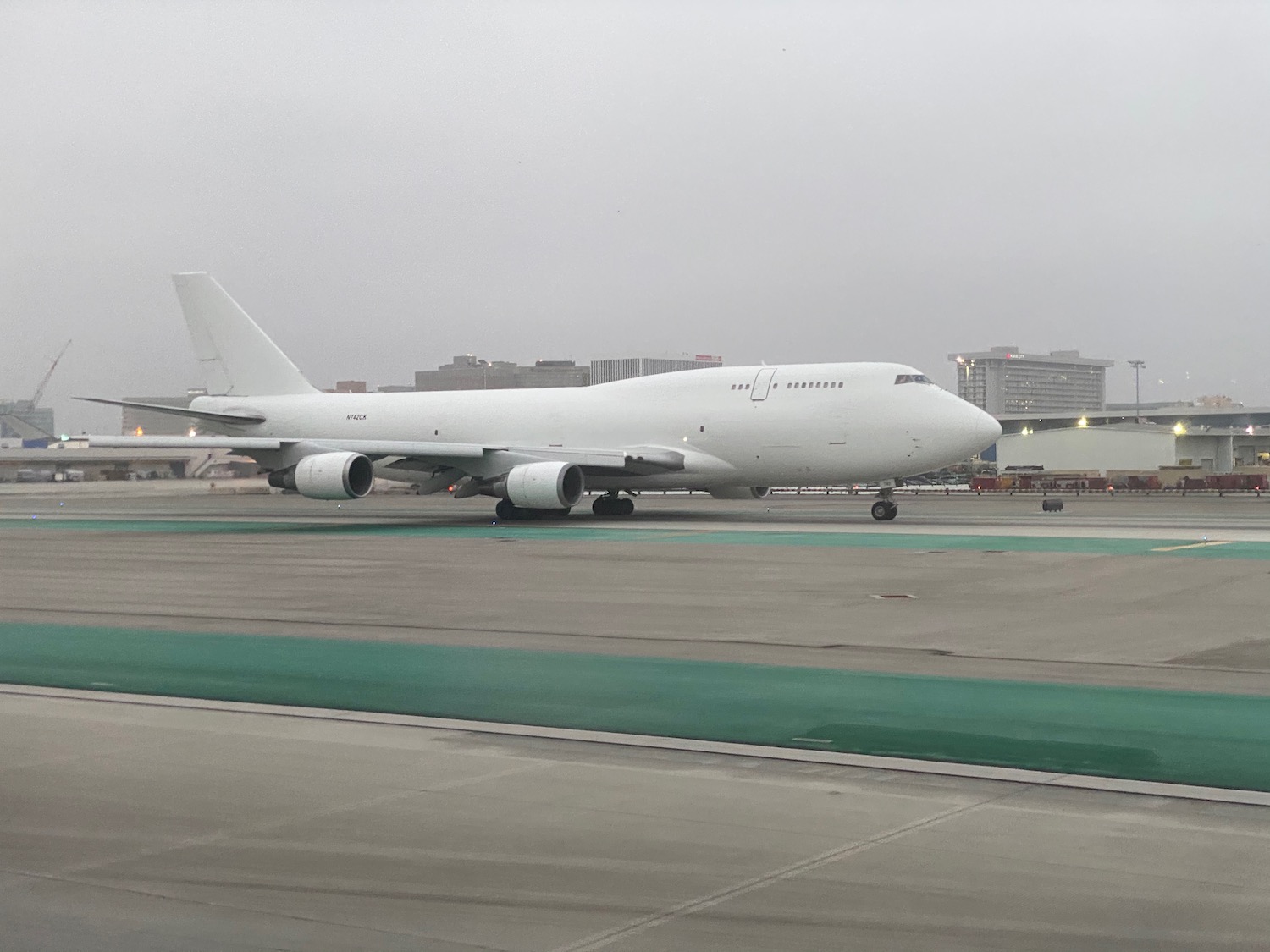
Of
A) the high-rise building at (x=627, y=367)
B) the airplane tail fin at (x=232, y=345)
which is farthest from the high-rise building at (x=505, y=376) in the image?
the airplane tail fin at (x=232, y=345)

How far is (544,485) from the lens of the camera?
111 ft

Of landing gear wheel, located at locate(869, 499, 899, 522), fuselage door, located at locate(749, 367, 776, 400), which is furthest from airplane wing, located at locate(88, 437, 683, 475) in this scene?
landing gear wheel, located at locate(869, 499, 899, 522)

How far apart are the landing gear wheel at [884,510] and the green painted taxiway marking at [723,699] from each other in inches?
856

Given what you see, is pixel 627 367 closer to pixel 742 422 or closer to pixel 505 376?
pixel 505 376

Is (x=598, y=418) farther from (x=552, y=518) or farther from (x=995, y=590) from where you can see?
(x=995, y=590)

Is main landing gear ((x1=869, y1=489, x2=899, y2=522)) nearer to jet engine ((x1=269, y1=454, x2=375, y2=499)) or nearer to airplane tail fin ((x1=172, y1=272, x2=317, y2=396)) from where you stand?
jet engine ((x1=269, y1=454, x2=375, y2=499))

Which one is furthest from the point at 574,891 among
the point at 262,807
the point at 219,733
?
the point at 219,733

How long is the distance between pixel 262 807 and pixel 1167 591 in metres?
13.6

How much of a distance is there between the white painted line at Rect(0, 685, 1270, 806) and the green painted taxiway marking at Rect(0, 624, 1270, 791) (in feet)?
0.56

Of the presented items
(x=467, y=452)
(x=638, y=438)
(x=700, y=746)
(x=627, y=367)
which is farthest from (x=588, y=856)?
(x=627, y=367)

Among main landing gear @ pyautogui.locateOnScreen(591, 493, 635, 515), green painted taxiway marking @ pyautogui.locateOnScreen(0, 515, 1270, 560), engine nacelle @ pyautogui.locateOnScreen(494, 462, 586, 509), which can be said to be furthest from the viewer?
main landing gear @ pyautogui.locateOnScreen(591, 493, 635, 515)

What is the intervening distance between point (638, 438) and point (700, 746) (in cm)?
2811

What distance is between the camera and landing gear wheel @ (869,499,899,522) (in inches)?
1315

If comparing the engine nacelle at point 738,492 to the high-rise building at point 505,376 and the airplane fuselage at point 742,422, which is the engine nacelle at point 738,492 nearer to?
the airplane fuselage at point 742,422
